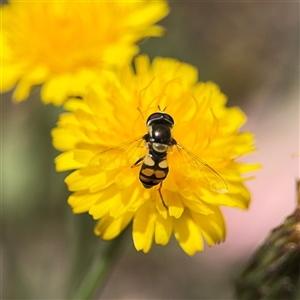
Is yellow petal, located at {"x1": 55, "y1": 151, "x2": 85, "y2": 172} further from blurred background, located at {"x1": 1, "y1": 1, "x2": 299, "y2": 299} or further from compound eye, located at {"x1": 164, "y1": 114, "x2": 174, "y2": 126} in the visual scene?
blurred background, located at {"x1": 1, "y1": 1, "x2": 299, "y2": 299}

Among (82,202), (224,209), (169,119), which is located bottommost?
(82,202)

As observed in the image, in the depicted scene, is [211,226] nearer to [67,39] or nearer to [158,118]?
[158,118]

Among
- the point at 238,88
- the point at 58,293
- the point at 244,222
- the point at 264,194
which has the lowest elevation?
the point at 58,293

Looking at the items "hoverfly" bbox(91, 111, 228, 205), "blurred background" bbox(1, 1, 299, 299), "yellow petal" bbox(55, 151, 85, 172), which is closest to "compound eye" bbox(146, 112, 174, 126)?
"hoverfly" bbox(91, 111, 228, 205)

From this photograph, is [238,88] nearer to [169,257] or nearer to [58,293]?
[169,257]

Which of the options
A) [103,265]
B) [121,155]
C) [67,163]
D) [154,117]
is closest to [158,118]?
[154,117]

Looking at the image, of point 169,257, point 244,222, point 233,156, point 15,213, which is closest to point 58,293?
point 15,213
